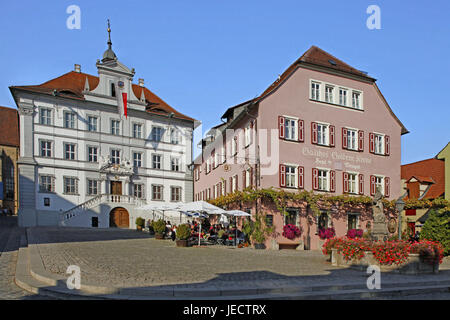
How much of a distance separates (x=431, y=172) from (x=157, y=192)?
25873mm

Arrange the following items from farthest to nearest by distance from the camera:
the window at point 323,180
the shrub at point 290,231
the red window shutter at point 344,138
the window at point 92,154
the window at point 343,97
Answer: the window at point 92,154, the window at point 343,97, the red window shutter at point 344,138, the window at point 323,180, the shrub at point 290,231

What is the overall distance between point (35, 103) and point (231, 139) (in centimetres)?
1869

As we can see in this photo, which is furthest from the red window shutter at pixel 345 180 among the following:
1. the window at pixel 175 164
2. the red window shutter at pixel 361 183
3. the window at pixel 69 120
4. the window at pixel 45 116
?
the window at pixel 45 116

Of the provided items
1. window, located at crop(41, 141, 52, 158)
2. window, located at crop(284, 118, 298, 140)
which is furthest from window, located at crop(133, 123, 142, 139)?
window, located at crop(284, 118, 298, 140)

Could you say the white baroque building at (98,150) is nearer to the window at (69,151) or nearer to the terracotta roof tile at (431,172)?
the window at (69,151)

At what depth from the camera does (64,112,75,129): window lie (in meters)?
38.7

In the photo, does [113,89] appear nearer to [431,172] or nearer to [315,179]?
[315,179]

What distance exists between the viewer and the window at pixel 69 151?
38469 mm

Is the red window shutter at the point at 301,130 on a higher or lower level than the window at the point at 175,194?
higher

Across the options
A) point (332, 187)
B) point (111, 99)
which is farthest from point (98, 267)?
point (111, 99)

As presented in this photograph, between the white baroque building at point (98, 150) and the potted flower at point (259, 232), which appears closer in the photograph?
the potted flower at point (259, 232)

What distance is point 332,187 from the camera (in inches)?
1093

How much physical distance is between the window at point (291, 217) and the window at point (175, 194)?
20.2m

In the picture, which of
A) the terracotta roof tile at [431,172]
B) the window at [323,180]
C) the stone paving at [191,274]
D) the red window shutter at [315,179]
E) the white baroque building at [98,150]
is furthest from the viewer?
the white baroque building at [98,150]
